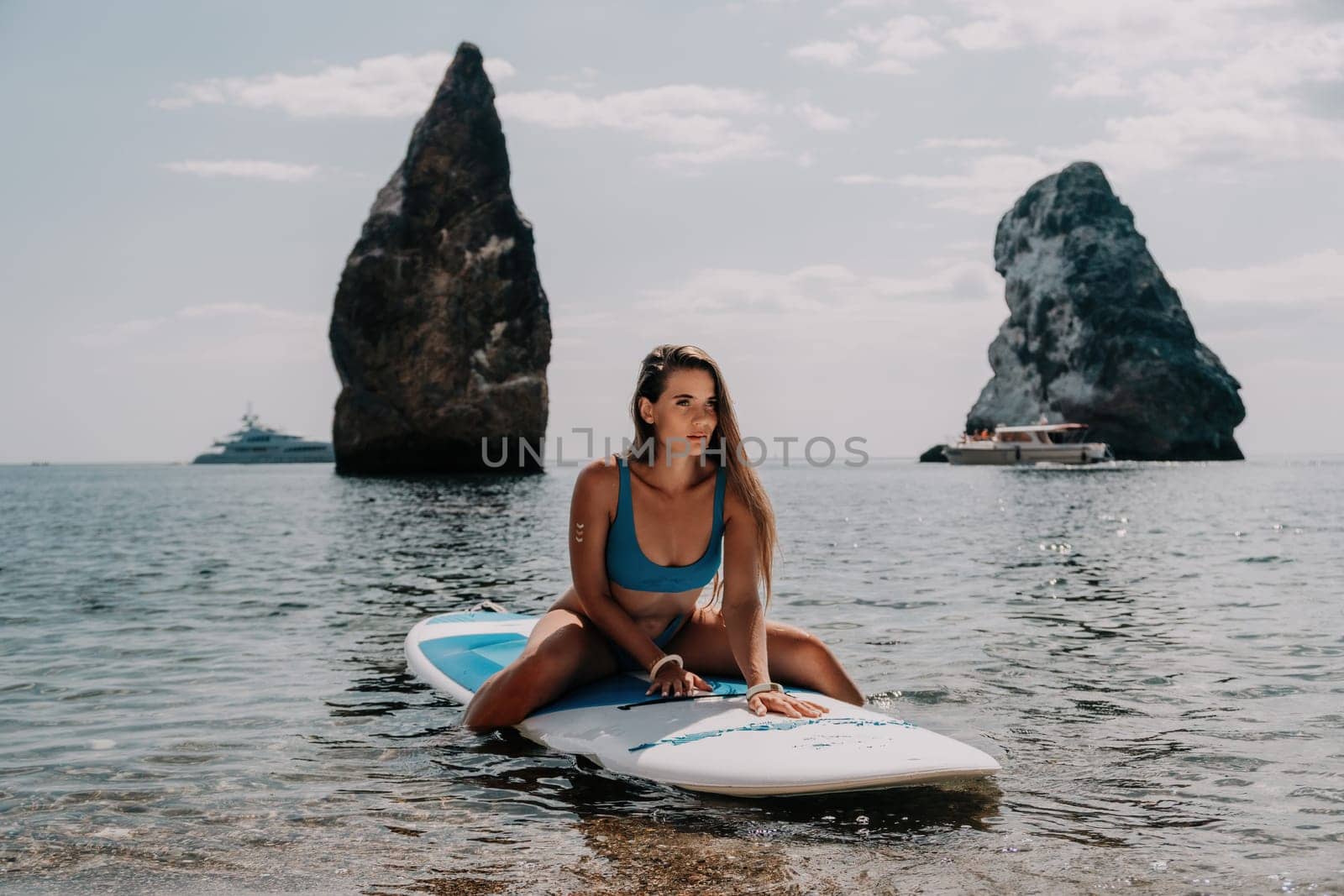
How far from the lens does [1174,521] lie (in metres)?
24.8

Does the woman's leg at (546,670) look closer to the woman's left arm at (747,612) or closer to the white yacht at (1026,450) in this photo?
the woman's left arm at (747,612)

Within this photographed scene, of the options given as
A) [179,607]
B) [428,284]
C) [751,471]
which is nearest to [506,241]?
[428,284]

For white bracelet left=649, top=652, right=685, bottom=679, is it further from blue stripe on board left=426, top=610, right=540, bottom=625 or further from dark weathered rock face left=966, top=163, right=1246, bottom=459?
dark weathered rock face left=966, top=163, right=1246, bottom=459

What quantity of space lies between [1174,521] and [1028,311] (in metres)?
92.1

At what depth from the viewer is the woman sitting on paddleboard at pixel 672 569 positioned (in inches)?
190

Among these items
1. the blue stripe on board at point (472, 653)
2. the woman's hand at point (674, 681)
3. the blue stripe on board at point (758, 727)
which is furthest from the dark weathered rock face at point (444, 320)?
the blue stripe on board at point (758, 727)

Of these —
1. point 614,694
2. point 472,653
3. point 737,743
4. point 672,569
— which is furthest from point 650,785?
point 472,653

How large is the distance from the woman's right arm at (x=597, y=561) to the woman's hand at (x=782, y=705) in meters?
0.55

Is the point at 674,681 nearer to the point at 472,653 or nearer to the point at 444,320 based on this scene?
the point at 472,653

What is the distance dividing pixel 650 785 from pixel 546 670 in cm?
Answer: 87

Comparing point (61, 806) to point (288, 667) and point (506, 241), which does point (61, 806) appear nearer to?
point (288, 667)

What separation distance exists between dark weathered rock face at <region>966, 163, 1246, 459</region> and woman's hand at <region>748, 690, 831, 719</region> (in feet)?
347

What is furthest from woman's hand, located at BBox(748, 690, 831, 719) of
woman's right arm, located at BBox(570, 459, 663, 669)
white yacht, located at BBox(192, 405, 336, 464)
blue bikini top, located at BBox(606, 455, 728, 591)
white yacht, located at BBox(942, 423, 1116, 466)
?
white yacht, located at BBox(192, 405, 336, 464)

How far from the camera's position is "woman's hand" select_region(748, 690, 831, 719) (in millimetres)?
4660
